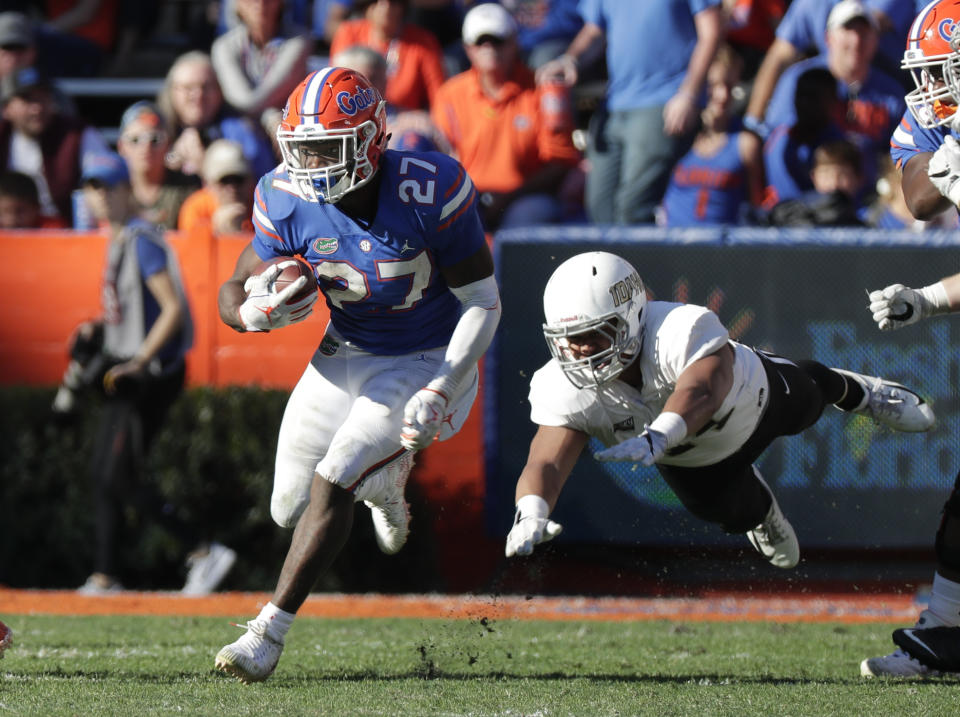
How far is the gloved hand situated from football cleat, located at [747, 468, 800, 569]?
1413 millimetres

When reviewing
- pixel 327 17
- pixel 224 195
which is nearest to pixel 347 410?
pixel 224 195

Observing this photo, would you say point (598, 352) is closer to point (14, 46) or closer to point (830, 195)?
point (830, 195)

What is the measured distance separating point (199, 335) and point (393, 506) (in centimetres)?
314

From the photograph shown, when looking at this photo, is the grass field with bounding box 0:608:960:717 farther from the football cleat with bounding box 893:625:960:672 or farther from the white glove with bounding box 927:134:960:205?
the white glove with bounding box 927:134:960:205

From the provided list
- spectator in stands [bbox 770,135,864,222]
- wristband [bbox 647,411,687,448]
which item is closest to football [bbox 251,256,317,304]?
wristband [bbox 647,411,687,448]

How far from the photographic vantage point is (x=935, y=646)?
4801mm

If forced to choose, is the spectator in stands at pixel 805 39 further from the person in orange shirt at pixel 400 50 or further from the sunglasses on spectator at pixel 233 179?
the sunglasses on spectator at pixel 233 179

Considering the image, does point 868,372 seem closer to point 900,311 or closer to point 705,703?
point 900,311

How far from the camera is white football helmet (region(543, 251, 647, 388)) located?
4645 mm

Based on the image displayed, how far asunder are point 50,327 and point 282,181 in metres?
3.79

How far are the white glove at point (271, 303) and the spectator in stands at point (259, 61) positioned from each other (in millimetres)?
4671

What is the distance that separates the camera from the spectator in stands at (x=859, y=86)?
829cm

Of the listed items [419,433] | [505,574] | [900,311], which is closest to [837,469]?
[505,574]

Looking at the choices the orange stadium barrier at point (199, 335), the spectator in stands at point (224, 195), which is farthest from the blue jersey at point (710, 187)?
the spectator in stands at point (224, 195)
